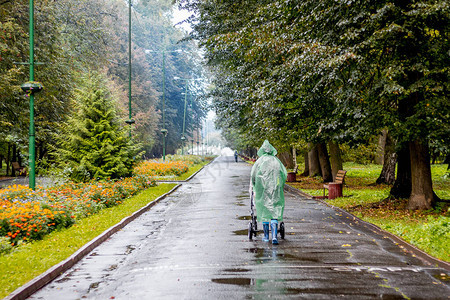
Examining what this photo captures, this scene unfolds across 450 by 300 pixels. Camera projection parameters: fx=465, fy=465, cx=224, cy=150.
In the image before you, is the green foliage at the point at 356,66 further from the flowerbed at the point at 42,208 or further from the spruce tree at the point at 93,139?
the spruce tree at the point at 93,139

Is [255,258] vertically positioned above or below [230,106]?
below

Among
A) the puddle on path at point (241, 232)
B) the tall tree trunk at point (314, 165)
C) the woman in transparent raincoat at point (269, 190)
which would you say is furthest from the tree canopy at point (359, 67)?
the tall tree trunk at point (314, 165)

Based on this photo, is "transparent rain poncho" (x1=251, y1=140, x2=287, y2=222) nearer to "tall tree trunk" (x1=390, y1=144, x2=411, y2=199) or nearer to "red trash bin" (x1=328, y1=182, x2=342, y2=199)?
"tall tree trunk" (x1=390, y1=144, x2=411, y2=199)

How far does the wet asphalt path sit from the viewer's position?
592 centimetres

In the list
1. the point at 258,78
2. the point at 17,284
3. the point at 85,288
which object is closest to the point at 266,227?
the point at 85,288

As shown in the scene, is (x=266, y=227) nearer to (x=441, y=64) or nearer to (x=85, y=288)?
(x=85, y=288)

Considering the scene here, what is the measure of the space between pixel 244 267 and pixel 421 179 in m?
8.16

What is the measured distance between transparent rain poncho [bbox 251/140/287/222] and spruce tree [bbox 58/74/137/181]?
11826 mm

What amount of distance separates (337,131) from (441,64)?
3.40 meters

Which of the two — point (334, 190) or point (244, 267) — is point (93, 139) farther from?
point (244, 267)

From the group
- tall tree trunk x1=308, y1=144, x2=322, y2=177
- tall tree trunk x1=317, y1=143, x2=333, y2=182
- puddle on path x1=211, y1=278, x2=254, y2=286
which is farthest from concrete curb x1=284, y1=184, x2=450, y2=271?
tall tree trunk x1=308, y1=144, x2=322, y2=177

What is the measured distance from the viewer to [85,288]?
20.5ft

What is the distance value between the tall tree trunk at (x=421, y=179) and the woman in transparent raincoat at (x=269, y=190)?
5.85m

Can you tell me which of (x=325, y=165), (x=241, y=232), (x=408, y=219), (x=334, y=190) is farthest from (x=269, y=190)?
(x=325, y=165)
